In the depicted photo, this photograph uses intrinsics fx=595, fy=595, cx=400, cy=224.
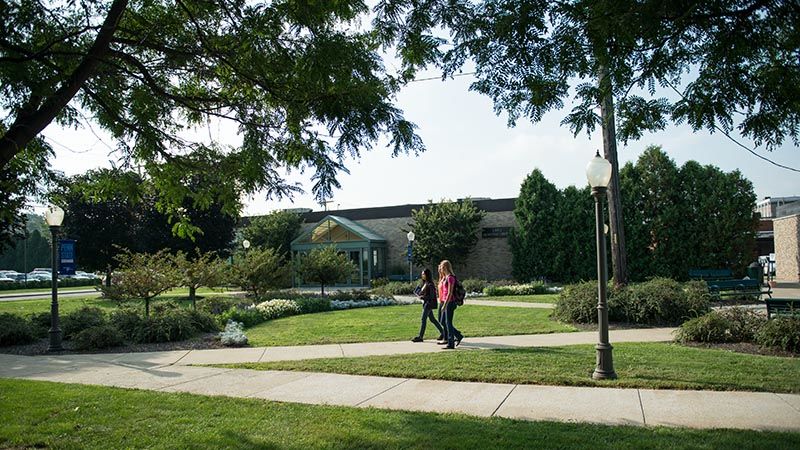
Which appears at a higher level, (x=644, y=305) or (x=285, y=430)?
(x=644, y=305)

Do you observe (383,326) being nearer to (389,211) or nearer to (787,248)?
(389,211)

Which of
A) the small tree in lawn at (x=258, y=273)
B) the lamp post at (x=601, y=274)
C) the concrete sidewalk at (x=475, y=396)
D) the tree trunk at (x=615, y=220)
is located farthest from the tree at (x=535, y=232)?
the concrete sidewalk at (x=475, y=396)

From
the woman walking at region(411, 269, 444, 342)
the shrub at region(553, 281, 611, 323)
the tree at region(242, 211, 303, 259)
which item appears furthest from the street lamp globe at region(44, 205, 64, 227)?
the tree at region(242, 211, 303, 259)

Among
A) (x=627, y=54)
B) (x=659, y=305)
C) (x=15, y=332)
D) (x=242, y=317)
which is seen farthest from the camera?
(x=242, y=317)

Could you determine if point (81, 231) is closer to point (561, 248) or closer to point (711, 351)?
point (561, 248)

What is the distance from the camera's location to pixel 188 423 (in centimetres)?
639

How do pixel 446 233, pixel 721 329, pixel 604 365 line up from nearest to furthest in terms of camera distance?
pixel 604 365, pixel 721 329, pixel 446 233

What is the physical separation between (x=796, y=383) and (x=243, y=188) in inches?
282

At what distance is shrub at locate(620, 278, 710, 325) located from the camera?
45.8ft

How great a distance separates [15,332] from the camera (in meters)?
13.4

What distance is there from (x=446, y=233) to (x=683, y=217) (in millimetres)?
12636

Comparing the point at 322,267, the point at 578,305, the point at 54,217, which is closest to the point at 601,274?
the point at 578,305

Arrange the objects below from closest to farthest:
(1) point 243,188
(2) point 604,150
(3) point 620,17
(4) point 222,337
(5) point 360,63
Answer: (3) point 620,17, (5) point 360,63, (1) point 243,188, (4) point 222,337, (2) point 604,150

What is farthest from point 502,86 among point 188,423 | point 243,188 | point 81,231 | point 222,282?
point 81,231
